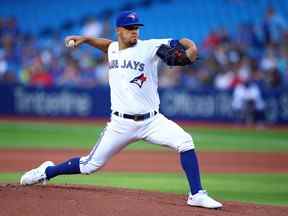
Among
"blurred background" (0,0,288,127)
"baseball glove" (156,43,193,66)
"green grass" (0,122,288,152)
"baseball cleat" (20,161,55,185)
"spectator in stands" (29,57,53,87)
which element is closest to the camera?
"baseball glove" (156,43,193,66)

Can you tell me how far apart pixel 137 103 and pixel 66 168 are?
3.58 ft

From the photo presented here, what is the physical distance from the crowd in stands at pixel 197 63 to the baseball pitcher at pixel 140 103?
42.2 feet

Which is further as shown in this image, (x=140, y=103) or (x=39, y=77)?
(x=39, y=77)

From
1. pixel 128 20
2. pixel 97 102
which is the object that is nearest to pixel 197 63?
pixel 97 102

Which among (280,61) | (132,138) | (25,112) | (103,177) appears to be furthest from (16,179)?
(280,61)

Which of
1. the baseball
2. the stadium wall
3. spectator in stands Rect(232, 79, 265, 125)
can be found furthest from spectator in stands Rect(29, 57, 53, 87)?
the baseball

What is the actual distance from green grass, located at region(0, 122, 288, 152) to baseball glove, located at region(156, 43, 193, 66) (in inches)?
329

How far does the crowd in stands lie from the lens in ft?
68.4

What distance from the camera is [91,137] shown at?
17.9 m

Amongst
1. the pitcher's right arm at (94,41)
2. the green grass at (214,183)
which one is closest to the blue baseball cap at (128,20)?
the pitcher's right arm at (94,41)

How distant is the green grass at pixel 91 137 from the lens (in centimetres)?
1650

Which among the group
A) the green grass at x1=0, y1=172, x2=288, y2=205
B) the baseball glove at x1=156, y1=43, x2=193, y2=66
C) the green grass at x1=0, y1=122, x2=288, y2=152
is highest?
the baseball glove at x1=156, y1=43, x2=193, y2=66

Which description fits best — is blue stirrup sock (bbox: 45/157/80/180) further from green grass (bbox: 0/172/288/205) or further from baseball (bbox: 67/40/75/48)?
green grass (bbox: 0/172/288/205)

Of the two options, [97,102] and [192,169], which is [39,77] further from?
[192,169]
